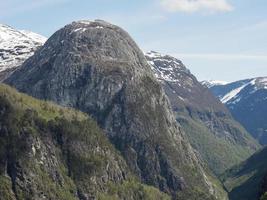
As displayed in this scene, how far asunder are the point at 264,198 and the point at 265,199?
113 cm

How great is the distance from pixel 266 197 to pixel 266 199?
93 cm

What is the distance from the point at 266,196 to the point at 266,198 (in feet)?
3.43

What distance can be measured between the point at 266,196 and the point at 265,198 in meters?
0.71

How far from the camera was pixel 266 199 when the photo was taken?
127 meters

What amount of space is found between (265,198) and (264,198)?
0.70 metres

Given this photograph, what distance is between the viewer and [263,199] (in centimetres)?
12838

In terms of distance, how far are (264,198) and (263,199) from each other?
1.21 feet

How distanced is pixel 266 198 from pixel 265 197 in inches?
39.4

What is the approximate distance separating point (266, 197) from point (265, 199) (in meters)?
0.61

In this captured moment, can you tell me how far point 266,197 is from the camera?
127 meters

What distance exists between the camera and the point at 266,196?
128 metres

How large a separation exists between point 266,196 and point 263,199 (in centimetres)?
89

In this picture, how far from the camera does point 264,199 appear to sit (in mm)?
127562
